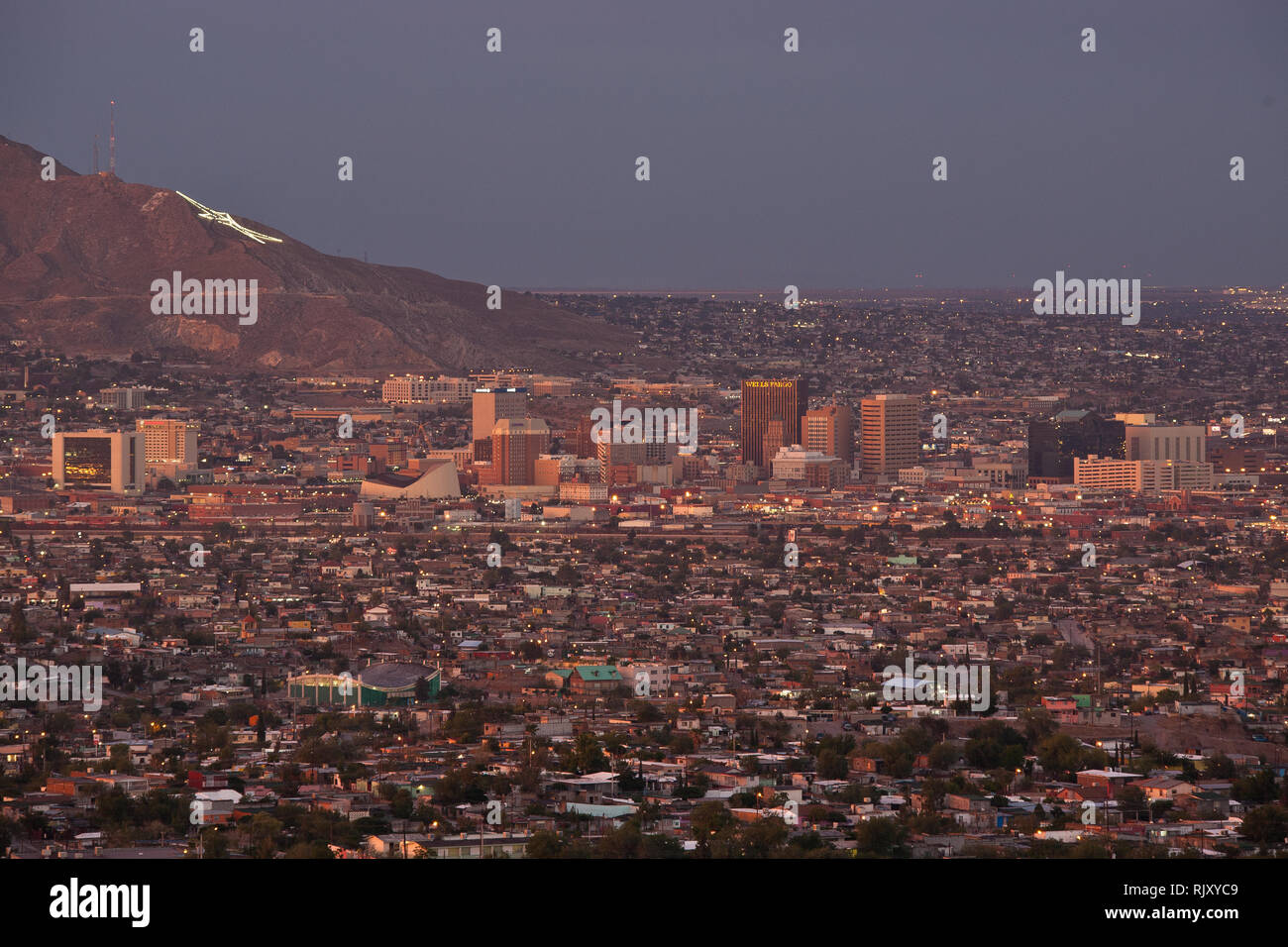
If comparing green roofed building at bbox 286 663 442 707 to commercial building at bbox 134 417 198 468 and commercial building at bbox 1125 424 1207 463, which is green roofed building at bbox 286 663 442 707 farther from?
A: commercial building at bbox 1125 424 1207 463

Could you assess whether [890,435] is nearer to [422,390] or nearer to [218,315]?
[422,390]

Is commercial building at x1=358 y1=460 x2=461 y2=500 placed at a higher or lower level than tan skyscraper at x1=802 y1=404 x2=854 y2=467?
lower

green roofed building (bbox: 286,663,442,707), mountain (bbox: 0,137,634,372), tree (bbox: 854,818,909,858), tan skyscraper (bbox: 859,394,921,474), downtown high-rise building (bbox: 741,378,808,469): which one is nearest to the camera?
tree (bbox: 854,818,909,858)

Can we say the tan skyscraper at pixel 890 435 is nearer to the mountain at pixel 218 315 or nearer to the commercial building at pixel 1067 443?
the commercial building at pixel 1067 443

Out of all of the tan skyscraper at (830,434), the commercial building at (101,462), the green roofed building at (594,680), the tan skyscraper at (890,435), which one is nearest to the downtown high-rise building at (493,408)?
the tan skyscraper at (830,434)

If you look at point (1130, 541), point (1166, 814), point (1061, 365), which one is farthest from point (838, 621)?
point (1061, 365)

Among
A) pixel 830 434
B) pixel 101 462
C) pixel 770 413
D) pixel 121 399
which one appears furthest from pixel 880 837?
pixel 121 399

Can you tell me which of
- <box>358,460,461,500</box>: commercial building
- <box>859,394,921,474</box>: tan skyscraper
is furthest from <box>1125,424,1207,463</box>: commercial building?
<box>358,460,461,500</box>: commercial building
